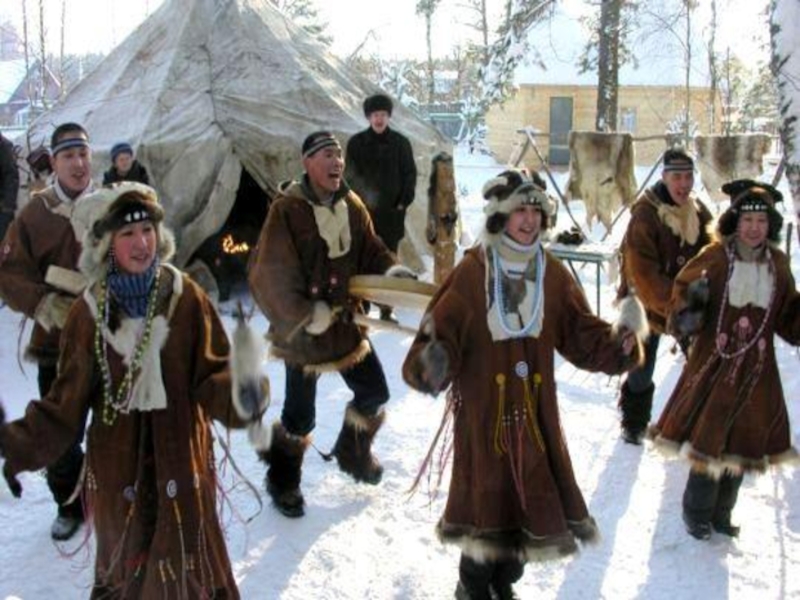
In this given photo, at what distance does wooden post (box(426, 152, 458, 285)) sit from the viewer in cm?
783

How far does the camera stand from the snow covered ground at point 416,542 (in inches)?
142

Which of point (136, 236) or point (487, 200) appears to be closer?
point (136, 236)

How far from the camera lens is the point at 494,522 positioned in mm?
3123

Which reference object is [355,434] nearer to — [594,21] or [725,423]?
[725,423]

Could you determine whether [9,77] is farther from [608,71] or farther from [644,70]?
[608,71]

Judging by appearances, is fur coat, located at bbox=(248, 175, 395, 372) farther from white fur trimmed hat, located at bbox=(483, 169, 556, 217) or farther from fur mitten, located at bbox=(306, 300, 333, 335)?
white fur trimmed hat, located at bbox=(483, 169, 556, 217)

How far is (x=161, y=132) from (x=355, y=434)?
17.4 feet

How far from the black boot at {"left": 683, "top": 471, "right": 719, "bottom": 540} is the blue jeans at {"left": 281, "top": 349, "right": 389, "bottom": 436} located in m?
1.48

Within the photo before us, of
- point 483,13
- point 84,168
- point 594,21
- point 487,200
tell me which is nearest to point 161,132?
point 84,168

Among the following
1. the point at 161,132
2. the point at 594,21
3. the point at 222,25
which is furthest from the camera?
the point at 594,21

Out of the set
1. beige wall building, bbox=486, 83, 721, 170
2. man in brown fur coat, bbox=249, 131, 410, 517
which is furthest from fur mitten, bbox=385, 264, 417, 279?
beige wall building, bbox=486, 83, 721, 170

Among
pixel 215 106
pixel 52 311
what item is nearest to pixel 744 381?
pixel 52 311

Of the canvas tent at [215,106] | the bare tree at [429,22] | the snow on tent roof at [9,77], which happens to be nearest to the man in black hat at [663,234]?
the canvas tent at [215,106]

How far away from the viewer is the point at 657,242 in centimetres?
472
